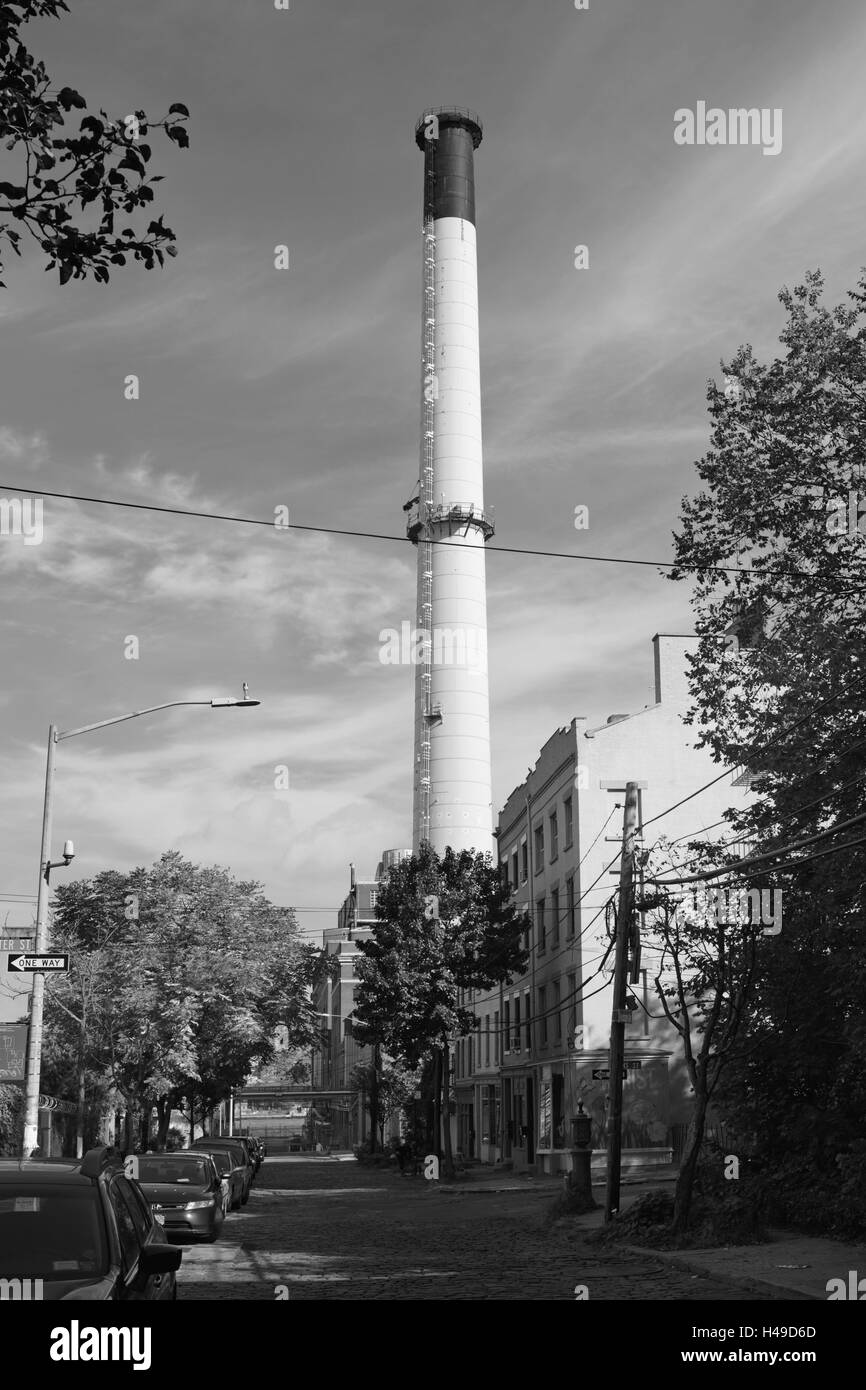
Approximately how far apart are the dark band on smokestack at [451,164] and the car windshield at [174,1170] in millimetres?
59936

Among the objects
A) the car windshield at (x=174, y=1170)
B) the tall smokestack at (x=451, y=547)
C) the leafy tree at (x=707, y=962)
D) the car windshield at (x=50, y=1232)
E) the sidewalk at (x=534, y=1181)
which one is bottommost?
the sidewalk at (x=534, y=1181)

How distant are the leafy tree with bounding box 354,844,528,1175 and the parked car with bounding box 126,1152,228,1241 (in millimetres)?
25130

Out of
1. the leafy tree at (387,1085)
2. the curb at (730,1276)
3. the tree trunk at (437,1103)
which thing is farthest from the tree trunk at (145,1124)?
the curb at (730,1276)

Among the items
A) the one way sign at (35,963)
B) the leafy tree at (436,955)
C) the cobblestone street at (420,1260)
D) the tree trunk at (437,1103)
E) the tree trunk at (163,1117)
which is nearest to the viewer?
Answer: the cobblestone street at (420,1260)

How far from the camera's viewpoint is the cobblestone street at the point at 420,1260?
51.4ft

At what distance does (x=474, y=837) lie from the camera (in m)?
67.2

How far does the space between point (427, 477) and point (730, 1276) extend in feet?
192

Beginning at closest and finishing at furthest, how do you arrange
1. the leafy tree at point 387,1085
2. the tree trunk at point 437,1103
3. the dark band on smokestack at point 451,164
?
the tree trunk at point 437,1103 → the leafy tree at point 387,1085 → the dark band on smokestack at point 451,164

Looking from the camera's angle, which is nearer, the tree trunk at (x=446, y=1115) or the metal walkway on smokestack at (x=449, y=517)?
the tree trunk at (x=446, y=1115)

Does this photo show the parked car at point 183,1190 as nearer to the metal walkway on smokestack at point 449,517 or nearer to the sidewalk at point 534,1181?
the sidewalk at point 534,1181

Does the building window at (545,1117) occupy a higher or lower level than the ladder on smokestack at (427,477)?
lower

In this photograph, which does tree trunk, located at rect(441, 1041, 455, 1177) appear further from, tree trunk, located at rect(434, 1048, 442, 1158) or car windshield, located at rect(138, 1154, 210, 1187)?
car windshield, located at rect(138, 1154, 210, 1187)

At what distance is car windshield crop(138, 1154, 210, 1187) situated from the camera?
79.7 feet

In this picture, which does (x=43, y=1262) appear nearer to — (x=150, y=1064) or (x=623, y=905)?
(x=623, y=905)
